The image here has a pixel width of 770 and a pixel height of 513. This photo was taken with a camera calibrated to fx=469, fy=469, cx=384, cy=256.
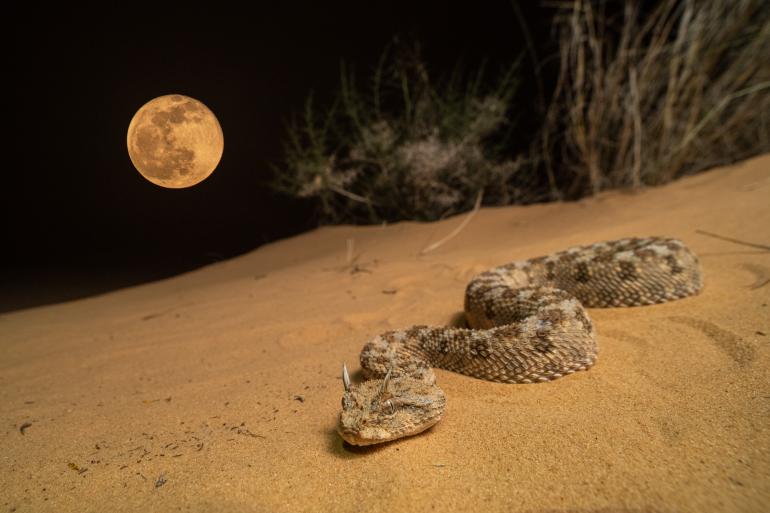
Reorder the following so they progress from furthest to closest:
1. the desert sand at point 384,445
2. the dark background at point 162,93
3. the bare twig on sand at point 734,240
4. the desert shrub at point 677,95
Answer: the desert shrub at point 677,95
the dark background at point 162,93
the bare twig on sand at point 734,240
the desert sand at point 384,445

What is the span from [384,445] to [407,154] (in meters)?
6.10

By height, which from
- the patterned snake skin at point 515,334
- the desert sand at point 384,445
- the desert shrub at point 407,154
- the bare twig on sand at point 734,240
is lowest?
the desert sand at point 384,445

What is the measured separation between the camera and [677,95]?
21.8ft

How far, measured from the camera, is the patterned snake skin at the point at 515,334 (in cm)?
A: 207

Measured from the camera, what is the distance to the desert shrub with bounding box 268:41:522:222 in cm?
770

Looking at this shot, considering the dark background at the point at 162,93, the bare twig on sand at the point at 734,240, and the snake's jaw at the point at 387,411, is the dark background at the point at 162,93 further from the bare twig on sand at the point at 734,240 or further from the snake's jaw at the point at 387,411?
the bare twig on sand at the point at 734,240

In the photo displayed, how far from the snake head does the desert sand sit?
89 mm

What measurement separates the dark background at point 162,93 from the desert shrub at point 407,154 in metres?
0.93

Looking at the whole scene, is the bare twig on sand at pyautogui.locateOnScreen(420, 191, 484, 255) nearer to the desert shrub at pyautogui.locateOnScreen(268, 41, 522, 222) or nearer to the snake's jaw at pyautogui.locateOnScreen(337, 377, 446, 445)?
the desert shrub at pyautogui.locateOnScreen(268, 41, 522, 222)

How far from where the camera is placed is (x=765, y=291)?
296 cm

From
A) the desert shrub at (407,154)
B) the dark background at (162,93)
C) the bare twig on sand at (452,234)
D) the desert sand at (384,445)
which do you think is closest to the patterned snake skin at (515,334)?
the desert sand at (384,445)

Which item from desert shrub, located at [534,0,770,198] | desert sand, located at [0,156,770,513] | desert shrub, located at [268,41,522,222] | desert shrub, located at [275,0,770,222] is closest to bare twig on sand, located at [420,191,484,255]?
desert shrub, located at [275,0,770,222]

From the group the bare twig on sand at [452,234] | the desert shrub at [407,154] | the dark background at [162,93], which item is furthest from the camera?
the desert shrub at [407,154]

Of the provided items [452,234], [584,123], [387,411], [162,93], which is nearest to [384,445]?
[387,411]
